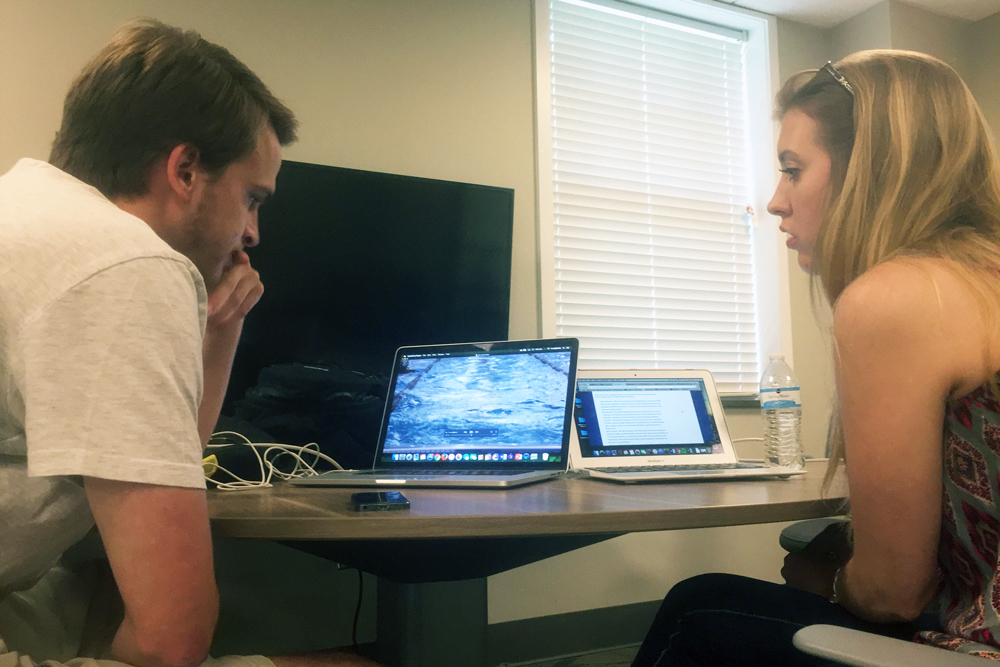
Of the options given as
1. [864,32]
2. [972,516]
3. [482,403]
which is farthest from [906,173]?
[864,32]

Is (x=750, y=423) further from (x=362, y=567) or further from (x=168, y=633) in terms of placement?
(x=168, y=633)

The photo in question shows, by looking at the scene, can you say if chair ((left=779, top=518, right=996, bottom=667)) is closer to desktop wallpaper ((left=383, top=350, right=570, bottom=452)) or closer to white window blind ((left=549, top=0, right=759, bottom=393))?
desktop wallpaper ((left=383, top=350, right=570, bottom=452))

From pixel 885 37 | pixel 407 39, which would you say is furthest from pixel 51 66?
pixel 885 37

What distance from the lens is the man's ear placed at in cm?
100

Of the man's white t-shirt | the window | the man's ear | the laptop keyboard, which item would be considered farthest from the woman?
the window

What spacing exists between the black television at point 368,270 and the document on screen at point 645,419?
2.04 feet

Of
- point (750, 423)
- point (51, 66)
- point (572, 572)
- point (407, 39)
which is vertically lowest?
point (572, 572)

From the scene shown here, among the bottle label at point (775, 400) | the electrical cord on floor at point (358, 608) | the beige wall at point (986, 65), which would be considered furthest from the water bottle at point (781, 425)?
the beige wall at point (986, 65)

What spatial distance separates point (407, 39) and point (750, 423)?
→ 1973 mm

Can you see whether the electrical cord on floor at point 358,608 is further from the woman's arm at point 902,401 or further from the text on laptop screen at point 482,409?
the woman's arm at point 902,401

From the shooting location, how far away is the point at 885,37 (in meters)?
3.15

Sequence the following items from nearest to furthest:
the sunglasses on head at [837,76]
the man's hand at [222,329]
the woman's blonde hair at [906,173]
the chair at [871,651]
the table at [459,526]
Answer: the chair at [871,651] < the table at [459,526] < the woman's blonde hair at [906,173] < the sunglasses on head at [837,76] < the man's hand at [222,329]

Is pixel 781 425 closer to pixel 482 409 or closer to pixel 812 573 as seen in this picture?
pixel 812 573

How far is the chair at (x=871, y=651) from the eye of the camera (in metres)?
0.67
